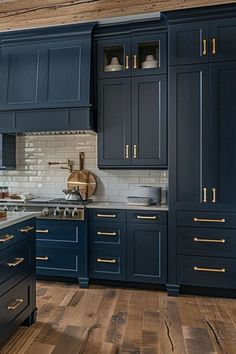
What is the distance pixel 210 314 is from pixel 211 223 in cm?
86

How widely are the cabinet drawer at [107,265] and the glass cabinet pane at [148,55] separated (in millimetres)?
2168

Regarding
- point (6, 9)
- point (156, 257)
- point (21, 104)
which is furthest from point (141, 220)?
point (6, 9)

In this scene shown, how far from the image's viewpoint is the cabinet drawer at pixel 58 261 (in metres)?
3.16

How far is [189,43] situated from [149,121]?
2.97 feet

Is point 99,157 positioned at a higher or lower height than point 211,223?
higher

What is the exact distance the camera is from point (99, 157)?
334 centimetres

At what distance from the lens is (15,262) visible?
205 centimetres

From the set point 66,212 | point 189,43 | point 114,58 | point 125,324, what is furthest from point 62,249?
point 189,43

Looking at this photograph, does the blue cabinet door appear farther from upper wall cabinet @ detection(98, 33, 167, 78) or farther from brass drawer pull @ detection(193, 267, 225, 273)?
upper wall cabinet @ detection(98, 33, 167, 78)

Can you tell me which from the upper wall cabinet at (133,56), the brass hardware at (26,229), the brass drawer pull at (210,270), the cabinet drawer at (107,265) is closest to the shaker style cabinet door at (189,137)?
the upper wall cabinet at (133,56)

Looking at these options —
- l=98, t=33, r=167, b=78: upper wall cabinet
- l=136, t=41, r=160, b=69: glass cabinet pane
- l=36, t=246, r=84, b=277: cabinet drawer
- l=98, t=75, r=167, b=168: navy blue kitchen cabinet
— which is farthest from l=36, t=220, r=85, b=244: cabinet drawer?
l=136, t=41, r=160, b=69: glass cabinet pane

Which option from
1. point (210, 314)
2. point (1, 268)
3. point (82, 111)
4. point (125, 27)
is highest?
point (125, 27)

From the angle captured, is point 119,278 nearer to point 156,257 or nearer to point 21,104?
point 156,257

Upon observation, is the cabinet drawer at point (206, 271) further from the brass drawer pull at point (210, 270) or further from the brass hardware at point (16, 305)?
the brass hardware at point (16, 305)
